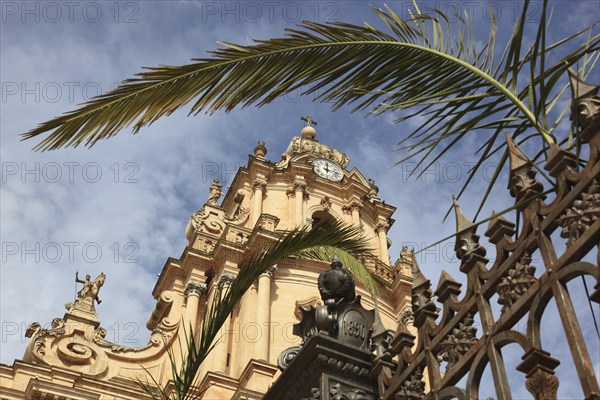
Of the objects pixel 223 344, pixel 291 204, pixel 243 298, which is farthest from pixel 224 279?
pixel 291 204

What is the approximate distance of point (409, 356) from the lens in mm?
4918

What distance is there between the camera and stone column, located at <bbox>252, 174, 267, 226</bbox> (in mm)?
30500

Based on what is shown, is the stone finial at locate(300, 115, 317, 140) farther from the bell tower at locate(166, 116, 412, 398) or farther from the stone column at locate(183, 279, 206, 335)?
the stone column at locate(183, 279, 206, 335)

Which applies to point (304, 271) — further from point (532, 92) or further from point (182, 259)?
point (532, 92)

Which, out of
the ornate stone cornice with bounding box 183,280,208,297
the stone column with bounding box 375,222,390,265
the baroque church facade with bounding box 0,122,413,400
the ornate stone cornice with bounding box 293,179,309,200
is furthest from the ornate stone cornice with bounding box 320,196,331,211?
the ornate stone cornice with bounding box 183,280,208,297

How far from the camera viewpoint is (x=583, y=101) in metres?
4.08

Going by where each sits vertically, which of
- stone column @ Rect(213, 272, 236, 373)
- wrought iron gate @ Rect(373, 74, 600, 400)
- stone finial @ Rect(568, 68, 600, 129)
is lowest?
wrought iron gate @ Rect(373, 74, 600, 400)

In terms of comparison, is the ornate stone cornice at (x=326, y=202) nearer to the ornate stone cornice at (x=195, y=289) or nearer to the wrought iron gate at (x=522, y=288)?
the ornate stone cornice at (x=195, y=289)

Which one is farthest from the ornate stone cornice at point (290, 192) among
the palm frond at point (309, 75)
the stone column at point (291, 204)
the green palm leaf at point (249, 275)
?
the palm frond at point (309, 75)

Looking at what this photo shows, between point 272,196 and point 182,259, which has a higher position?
point 272,196

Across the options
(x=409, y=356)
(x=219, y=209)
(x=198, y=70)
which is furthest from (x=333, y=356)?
(x=219, y=209)

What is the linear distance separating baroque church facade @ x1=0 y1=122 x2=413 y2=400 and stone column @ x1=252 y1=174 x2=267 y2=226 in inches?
2.0

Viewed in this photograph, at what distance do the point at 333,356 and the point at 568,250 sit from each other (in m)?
2.04

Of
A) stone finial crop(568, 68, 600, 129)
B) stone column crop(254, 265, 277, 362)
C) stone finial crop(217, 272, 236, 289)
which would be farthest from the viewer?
stone finial crop(217, 272, 236, 289)
